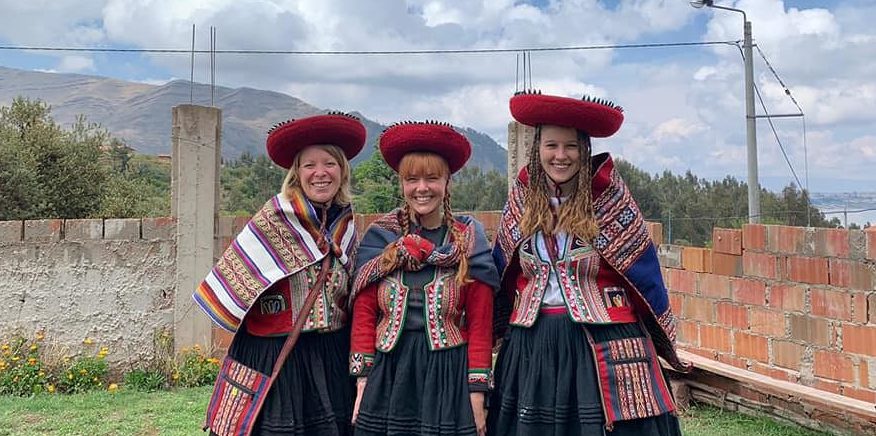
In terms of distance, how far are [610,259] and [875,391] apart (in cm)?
272

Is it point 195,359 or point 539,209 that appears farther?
point 195,359

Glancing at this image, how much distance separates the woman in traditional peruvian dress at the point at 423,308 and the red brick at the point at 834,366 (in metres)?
2.91

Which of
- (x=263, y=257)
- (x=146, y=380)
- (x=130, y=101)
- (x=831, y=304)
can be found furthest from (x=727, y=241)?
(x=130, y=101)

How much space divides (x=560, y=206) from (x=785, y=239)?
2.90 meters

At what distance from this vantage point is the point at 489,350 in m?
2.38

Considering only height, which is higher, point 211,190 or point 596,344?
point 211,190

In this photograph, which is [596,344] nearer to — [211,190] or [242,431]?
[242,431]

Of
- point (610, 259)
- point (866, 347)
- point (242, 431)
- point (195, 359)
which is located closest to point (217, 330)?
point (195, 359)

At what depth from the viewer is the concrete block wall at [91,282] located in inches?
203

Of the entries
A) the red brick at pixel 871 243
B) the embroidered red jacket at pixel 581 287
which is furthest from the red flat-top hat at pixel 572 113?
the red brick at pixel 871 243

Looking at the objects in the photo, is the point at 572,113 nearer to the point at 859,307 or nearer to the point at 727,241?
the point at 859,307

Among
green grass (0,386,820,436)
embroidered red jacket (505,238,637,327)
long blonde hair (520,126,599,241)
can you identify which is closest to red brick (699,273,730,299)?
green grass (0,386,820,436)

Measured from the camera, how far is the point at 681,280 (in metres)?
5.62

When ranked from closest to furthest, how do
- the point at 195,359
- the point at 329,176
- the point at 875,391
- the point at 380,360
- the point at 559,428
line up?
the point at 559,428, the point at 380,360, the point at 329,176, the point at 875,391, the point at 195,359
